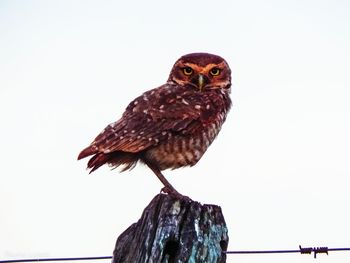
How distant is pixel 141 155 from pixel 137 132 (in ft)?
0.95

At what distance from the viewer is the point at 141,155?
19.9ft

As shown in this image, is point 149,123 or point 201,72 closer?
point 149,123

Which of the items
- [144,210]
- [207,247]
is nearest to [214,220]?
[207,247]

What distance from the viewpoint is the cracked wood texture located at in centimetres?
334

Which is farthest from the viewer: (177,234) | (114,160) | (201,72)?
(201,72)

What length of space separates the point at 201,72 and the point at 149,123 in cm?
153

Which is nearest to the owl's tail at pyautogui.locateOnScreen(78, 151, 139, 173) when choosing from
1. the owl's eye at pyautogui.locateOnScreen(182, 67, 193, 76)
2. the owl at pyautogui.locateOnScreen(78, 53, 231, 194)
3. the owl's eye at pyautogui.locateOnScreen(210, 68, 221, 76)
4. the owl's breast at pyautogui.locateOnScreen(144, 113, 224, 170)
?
the owl at pyautogui.locateOnScreen(78, 53, 231, 194)

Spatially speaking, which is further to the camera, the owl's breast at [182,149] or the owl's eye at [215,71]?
the owl's eye at [215,71]

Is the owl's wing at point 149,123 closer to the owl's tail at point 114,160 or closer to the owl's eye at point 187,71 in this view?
the owl's tail at point 114,160

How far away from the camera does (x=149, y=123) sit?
602 centimetres

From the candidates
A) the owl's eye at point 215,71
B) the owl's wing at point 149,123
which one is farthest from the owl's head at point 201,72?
the owl's wing at point 149,123

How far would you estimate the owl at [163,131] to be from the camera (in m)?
5.68

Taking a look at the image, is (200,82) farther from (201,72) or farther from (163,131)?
(163,131)

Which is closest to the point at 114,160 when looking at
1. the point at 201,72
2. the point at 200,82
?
the point at 200,82
